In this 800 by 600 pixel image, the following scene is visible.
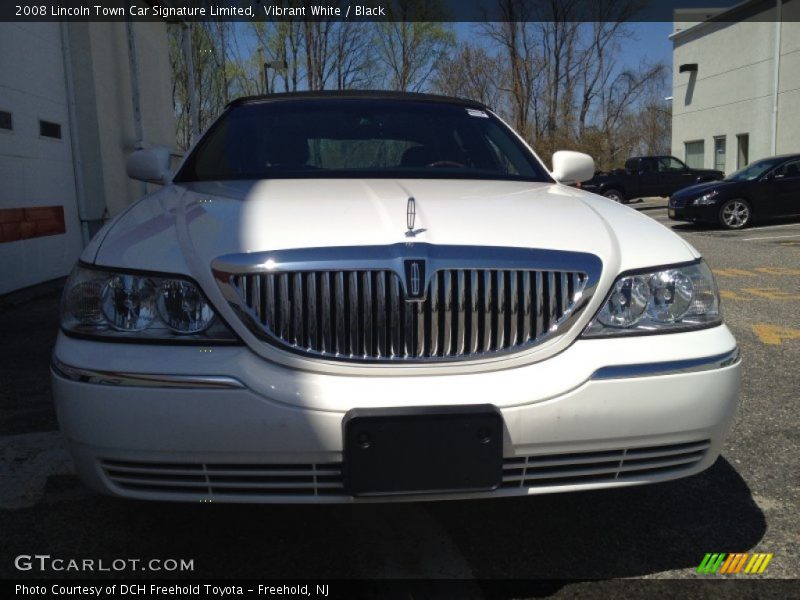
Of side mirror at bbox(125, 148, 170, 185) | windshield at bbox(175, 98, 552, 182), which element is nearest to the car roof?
windshield at bbox(175, 98, 552, 182)

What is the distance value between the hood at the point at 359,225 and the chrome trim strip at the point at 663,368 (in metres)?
0.29

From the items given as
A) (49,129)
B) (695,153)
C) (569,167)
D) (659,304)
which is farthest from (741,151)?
(659,304)

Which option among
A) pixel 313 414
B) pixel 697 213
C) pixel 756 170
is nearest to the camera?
pixel 313 414

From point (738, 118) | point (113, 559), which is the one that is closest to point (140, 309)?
point (113, 559)

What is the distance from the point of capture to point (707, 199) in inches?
542

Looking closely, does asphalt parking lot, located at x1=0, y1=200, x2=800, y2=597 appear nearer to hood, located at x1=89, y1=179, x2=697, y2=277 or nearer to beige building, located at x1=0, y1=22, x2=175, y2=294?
hood, located at x1=89, y1=179, x2=697, y2=277

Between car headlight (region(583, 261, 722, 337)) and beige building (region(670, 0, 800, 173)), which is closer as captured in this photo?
car headlight (region(583, 261, 722, 337))

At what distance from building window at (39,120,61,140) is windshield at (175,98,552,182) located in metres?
5.17

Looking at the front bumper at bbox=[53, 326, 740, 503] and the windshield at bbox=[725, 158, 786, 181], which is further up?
the windshield at bbox=[725, 158, 786, 181]

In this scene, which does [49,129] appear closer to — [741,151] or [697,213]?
[697,213]

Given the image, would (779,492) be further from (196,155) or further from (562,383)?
(196,155)

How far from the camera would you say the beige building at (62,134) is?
6953 mm

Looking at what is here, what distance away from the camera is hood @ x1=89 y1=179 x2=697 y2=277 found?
198 cm

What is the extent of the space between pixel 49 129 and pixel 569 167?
6.50 m
